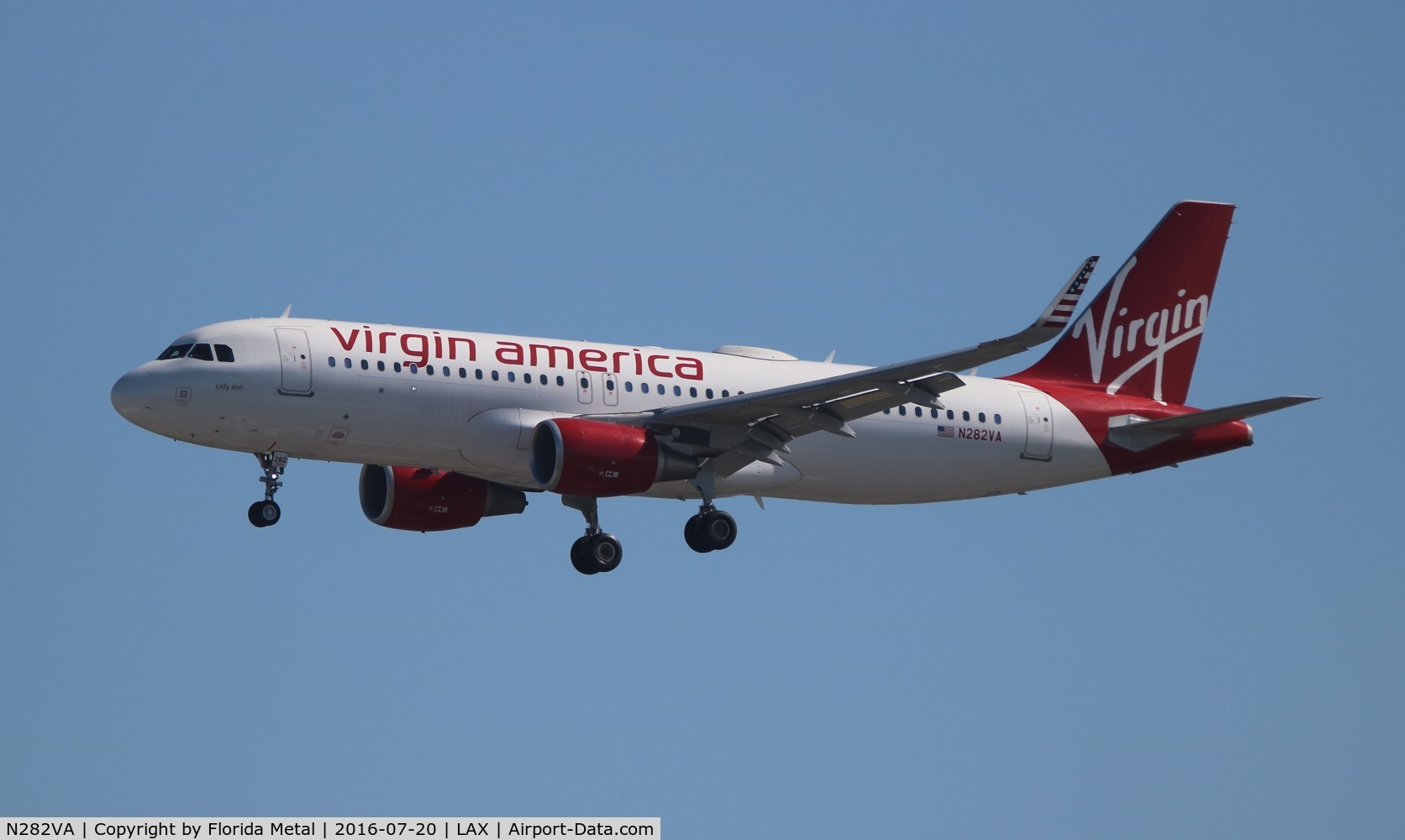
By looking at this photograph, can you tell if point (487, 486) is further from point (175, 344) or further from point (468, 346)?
point (175, 344)

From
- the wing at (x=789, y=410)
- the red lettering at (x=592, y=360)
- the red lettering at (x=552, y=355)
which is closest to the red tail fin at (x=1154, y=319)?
the wing at (x=789, y=410)

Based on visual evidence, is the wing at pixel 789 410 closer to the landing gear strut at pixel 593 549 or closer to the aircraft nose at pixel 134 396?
the landing gear strut at pixel 593 549

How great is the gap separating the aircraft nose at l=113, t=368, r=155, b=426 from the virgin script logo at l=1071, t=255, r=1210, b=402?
2391 centimetres

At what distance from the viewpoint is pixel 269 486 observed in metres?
48.8

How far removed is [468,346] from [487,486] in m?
6.15

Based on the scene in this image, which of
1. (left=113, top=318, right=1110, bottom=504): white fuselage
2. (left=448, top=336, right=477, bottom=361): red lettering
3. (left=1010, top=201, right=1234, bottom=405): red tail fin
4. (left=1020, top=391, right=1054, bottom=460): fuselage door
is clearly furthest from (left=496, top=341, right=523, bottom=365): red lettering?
(left=1010, top=201, right=1234, bottom=405): red tail fin

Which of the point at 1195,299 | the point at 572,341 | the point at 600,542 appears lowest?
the point at 600,542

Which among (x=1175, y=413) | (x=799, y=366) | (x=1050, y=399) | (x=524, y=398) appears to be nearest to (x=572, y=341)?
(x=524, y=398)

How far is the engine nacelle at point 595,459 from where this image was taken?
157 feet

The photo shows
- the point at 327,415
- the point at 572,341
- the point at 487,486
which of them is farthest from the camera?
the point at 487,486

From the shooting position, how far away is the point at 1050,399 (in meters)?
54.9

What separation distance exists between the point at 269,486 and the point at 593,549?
816 cm

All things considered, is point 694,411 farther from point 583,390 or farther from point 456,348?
point 456,348

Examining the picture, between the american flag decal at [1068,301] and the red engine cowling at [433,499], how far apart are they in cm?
1732
